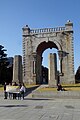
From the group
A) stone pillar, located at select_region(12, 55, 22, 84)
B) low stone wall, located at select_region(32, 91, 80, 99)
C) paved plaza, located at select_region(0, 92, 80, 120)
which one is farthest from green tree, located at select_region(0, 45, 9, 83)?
paved plaza, located at select_region(0, 92, 80, 120)

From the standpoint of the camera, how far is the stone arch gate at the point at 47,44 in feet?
174

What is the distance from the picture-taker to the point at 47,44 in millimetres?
57156

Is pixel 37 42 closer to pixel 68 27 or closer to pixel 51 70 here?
pixel 68 27

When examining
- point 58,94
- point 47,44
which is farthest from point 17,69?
point 47,44

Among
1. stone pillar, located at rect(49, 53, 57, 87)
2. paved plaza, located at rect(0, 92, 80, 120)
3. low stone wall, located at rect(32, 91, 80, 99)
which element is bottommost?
paved plaza, located at rect(0, 92, 80, 120)

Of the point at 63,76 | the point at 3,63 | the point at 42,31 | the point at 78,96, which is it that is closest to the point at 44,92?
the point at 78,96

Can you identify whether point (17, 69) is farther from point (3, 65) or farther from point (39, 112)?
point (3, 65)

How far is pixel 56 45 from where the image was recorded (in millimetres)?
54562

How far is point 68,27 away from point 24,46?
9.97 m

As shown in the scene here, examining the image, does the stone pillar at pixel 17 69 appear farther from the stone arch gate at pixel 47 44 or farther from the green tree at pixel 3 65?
the green tree at pixel 3 65

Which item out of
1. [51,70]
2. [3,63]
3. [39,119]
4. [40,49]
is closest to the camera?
[39,119]

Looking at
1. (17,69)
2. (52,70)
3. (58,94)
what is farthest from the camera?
(17,69)

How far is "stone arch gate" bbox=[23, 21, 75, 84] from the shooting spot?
5316 cm

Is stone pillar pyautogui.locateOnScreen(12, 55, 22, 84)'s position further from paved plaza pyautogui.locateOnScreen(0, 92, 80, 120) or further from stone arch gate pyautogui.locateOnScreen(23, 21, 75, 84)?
paved plaza pyautogui.locateOnScreen(0, 92, 80, 120)
